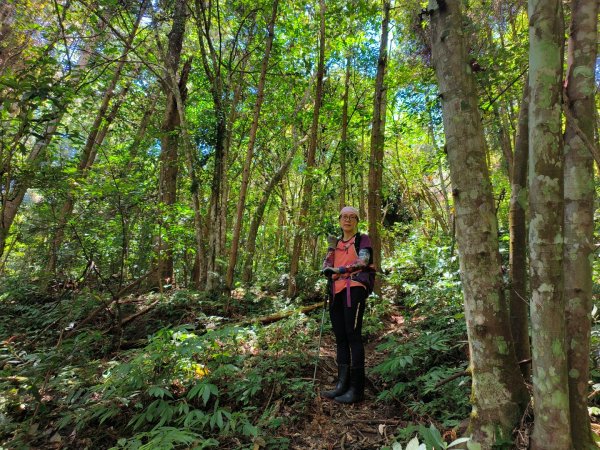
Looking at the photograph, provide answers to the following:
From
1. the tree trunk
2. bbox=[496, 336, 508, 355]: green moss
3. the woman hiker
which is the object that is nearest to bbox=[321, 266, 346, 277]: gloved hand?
the woman hiker

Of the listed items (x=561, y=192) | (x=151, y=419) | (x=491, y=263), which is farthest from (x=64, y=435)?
(x=561, y=192)

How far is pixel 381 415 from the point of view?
11.0 feet

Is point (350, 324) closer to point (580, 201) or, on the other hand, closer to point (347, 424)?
point (347, 424)

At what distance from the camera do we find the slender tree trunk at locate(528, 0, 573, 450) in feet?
6.11

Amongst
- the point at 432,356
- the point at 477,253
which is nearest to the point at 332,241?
the point at 432,356

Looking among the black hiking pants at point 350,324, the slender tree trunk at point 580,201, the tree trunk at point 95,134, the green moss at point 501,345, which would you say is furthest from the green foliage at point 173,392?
the tree trunk at point 95,134

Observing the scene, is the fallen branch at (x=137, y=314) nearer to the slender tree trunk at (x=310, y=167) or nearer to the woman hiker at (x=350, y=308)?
the slender tree trunk at (x=310, y=167)

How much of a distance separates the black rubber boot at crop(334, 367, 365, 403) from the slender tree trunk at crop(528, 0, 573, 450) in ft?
6.03

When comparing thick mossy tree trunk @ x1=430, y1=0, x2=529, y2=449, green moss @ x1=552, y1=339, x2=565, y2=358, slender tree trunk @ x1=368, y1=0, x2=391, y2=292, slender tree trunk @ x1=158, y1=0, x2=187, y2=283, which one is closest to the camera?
green moss @ x1=552, y1=339, x2=565, y2=358

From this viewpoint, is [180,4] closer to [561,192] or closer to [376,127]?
[376,127]

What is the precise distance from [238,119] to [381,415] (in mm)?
8901

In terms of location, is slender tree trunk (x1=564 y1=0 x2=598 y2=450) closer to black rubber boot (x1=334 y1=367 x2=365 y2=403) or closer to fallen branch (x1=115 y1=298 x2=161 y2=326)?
black rubber boot (x1=334 y1=367 x2=365 y2=403)

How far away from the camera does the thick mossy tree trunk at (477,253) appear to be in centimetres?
219

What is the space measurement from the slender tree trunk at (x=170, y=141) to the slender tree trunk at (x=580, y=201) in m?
7.17
